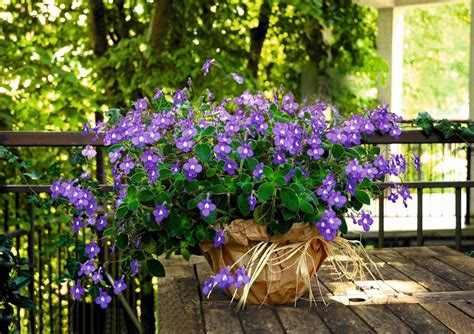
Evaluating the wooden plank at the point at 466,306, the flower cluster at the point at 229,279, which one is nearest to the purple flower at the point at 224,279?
the flower cluster at the point at 229,279

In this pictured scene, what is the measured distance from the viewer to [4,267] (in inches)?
124

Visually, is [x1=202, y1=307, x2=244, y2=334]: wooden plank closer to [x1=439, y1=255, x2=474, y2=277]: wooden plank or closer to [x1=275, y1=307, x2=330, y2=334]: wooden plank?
[x1=275, y1=307, x2=330, y2=334]: wooden plank

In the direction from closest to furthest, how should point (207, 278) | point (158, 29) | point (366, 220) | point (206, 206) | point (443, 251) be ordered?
point (206, 206), point (366, 220), point (207, 278), point (443, 251), point (158, 29)

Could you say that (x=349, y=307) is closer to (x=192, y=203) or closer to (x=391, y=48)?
(x=192, y=203)

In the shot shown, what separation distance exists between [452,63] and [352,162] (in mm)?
19971

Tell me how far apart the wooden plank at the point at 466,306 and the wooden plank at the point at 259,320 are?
1.60 feet

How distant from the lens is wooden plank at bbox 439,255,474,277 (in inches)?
109

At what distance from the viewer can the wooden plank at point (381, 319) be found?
2.06m

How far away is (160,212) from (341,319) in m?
0.52

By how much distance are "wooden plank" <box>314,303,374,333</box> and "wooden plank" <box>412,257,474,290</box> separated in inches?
18.3

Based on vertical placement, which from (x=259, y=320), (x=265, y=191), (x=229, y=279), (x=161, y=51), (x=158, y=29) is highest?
(x=158, y=29)

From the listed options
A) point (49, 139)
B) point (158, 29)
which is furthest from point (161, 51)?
point (49, 139)

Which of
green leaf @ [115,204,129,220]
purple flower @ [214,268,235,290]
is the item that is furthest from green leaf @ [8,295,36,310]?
purple flower @ [214,268,235,290]

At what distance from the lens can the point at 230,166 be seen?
2.21 m
